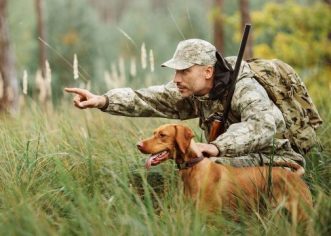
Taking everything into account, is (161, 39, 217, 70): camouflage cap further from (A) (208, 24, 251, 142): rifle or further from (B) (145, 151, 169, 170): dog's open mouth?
(B) (145, 151, 169, 170): dog's open mouth

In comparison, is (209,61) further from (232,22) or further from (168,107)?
(232,22)

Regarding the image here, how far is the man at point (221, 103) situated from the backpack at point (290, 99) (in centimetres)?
12

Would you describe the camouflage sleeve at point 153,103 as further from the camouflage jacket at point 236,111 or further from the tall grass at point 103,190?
the tall grass at point 103,190

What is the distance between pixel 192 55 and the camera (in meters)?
4.29

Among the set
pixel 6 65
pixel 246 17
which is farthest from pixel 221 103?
pixel 246 17

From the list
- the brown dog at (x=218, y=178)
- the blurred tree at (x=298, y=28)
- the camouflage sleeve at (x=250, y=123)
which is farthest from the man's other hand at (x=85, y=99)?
the blurred tree at (x=298, y=28)

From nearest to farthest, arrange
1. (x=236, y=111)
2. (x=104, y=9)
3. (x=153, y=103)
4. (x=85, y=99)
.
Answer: (x=236, y=111), (x=85, y=99), (x=153, y=103), (x=104, y=9)

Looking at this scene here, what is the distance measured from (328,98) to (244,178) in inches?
128

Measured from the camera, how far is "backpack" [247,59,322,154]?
4.51 meters

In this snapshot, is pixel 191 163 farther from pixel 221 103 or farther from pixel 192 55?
pixel 192 55

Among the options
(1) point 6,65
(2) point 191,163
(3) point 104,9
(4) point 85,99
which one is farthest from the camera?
(3) point 104,9

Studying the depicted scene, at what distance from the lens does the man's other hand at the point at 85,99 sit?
436 centimetres

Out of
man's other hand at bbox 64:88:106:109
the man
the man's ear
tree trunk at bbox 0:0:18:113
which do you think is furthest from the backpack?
tree trunk at bbox 0:0:18:113

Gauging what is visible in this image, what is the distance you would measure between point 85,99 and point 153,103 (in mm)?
583
